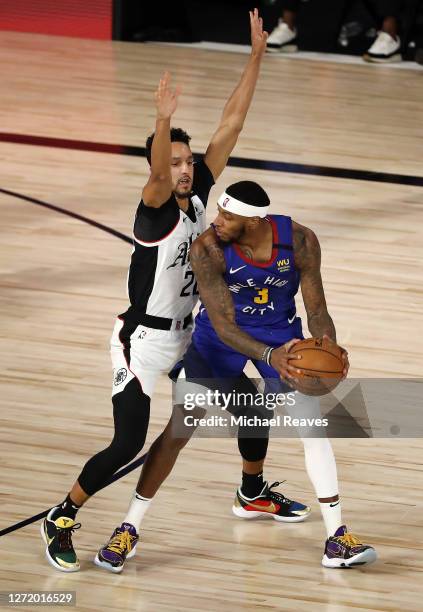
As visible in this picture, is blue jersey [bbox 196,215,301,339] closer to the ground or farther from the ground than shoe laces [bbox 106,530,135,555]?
farther from the ground

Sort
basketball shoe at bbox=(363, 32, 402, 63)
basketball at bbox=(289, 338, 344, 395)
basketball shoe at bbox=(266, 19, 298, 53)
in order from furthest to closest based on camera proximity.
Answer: basketball shoe at bbox=(266, 19, 298, 53), basketball shoe at bbox=(363, 32, 402, 63), basketball at bbox=(289, 338, 344, 395)

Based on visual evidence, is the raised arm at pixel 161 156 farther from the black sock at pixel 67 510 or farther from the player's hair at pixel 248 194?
the black sock at pixel 67 510

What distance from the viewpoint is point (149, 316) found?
16.0 feet

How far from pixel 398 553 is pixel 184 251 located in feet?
4.71

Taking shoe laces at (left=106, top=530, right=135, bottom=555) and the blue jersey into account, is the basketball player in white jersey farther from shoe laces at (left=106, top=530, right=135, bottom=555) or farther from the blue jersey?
the blue jersey

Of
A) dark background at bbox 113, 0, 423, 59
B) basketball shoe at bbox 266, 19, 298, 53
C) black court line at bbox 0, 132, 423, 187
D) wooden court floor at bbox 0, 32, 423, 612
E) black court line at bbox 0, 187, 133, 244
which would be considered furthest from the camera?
dark background at bbox 113, 0, 423, 59

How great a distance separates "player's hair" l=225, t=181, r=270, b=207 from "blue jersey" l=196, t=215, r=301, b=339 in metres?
0.13

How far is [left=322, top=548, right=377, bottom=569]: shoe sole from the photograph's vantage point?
475 cm

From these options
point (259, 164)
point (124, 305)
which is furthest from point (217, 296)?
point (259, 164)

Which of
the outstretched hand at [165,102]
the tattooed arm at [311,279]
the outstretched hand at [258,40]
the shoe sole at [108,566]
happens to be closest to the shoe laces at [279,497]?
the shoe sole at [108,566]

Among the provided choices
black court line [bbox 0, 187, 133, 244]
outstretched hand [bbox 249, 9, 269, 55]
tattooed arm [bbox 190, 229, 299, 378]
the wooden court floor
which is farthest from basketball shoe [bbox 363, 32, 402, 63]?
tattooed arm [bbox 190, 229, 299, 378]

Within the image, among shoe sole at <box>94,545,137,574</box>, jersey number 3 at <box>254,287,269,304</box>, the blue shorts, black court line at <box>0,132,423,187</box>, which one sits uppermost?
jersey number 3 at <box>254,287,269,304</box>

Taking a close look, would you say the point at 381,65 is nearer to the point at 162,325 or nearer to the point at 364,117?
the point at 364,117

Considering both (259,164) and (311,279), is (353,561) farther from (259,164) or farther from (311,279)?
(259,164)
